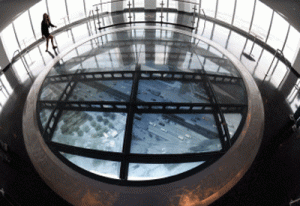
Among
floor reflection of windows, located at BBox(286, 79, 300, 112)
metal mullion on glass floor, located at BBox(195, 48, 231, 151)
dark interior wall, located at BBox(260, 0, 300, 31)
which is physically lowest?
metal mullion on glass floor, located at BBox(195, 48, 231, 151)

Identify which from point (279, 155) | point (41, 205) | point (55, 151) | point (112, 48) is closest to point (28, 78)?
point (112, 48)

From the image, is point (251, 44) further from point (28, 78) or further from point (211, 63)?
point (28, 78)

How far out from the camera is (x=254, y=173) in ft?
15.9

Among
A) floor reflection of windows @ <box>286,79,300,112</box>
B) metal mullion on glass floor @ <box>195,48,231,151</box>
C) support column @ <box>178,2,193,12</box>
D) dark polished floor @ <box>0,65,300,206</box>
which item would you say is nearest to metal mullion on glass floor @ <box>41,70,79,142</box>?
dark polished floor @ <box>0,65,300,206</box>

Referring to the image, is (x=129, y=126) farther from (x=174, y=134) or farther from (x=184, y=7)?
(x=184, y=7)

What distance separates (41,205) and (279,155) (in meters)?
6.09

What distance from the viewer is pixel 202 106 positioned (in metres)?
6.35

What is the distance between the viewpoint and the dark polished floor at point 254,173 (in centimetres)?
439

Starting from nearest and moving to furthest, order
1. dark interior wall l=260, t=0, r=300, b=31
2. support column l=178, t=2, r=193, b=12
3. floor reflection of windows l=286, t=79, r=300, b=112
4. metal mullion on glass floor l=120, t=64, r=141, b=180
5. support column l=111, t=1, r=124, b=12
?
metal mullion on glass floor l=120, t=64, r=141, b=180 < floor reflection of windows l=286, t=79, r=300, b=112 < dark interior wall l=260, t=0, r=300, b=31 < support column l=178, t=2, r=193, b=12 < support column l=111, t=1, r=124, b=12

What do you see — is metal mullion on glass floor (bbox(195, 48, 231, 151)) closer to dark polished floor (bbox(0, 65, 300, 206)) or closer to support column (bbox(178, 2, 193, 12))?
dark polished floor (bbox(0, 65, 300, 206))

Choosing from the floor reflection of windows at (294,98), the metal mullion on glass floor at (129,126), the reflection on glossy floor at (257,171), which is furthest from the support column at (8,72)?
the floor reflection of windows at (294,98)

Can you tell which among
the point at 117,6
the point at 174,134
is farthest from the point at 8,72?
the point at 117,6

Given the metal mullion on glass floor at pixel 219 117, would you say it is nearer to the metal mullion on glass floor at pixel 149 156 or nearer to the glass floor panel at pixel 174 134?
the glass floor panel at pixel 174 134

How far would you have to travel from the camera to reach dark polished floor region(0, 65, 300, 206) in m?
4.39
